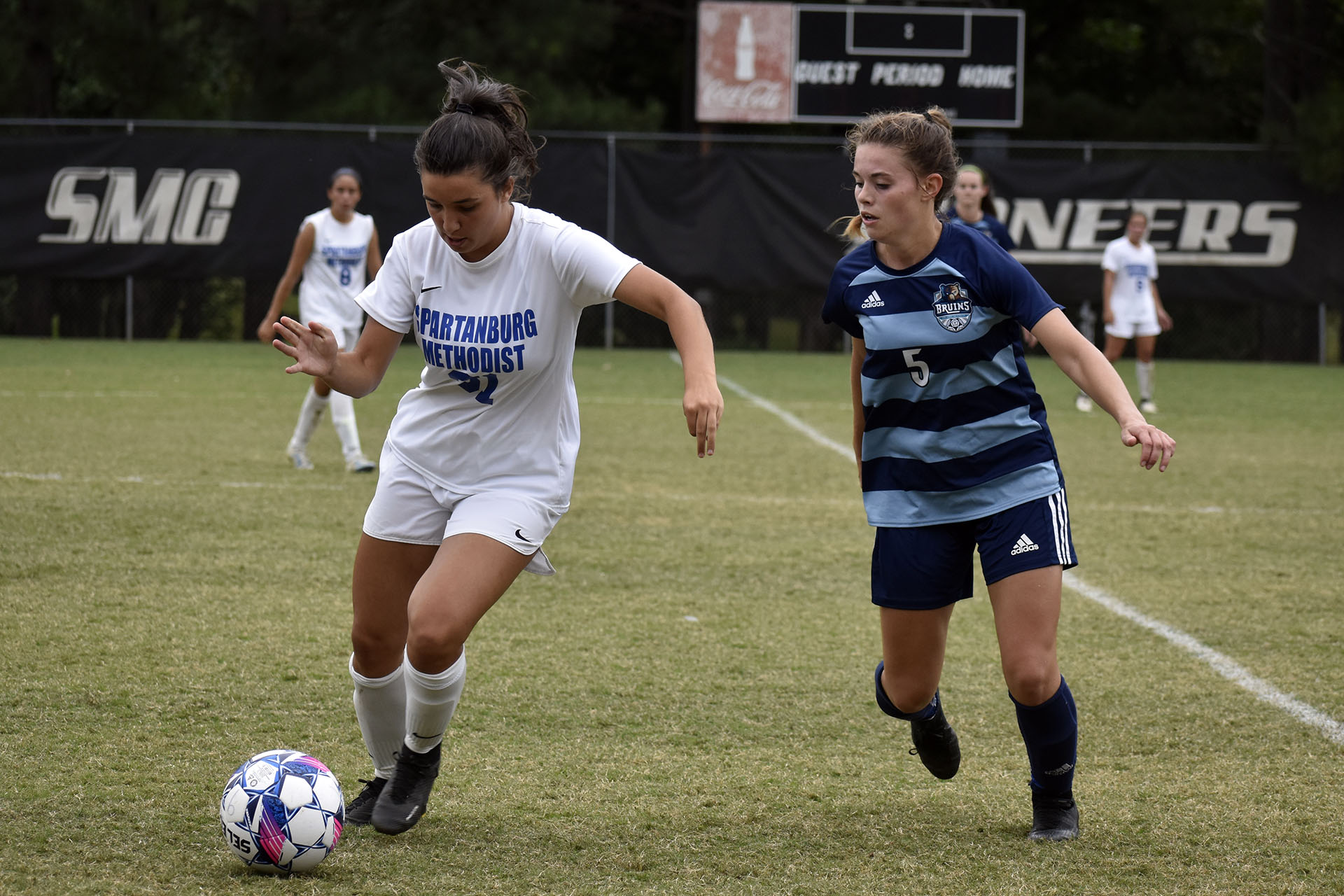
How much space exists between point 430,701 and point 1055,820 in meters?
1.62

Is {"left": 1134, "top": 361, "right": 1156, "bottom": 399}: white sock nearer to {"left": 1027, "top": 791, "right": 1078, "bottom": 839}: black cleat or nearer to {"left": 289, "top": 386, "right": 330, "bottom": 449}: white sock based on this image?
{"left": 289, "top": 386, "right": 330, "bottom": 449}: white sock

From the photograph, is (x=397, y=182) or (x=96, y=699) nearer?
(x=96, y=699)

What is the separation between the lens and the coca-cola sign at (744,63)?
21.2m

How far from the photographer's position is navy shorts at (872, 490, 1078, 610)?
3.70 metres

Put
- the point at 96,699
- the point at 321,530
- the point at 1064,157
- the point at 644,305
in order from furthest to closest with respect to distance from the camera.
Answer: the point at 1064,157 → the point at 321,530 → the point at 96,699 → the point at 644,305

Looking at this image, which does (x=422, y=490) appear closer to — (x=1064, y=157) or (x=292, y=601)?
(x=292, y=601)

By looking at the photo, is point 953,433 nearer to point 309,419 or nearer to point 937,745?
point 937,745

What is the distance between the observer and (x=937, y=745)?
4082mm

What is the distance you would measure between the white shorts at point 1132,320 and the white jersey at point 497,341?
44.2 ft

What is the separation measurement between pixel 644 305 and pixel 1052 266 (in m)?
18.8

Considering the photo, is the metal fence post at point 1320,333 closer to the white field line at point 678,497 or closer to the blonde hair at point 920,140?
the white field line at point 678,497

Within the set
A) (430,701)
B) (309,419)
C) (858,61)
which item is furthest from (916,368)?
→ (858,61)

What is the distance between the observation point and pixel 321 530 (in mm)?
7812

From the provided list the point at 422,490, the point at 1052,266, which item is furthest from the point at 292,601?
the point at 1052,266
